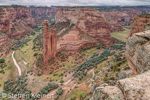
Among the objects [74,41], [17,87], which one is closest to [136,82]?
[17,87]

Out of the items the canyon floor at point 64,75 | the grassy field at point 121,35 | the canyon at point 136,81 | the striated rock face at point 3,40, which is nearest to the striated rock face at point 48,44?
the canyon floor at point 64,75

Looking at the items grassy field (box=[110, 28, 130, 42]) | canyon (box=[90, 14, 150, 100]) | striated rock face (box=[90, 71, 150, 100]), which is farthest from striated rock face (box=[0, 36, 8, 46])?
grassy field (box=[110, 28, 130, 42])

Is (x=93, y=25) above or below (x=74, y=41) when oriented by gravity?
above

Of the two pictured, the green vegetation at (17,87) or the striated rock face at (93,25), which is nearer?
the green vegetation at (17,87)

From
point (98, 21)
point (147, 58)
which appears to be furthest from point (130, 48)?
point (98, 21)

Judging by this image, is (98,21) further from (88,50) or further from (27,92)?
(27,92)

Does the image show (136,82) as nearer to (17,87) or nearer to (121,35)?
(17,87)

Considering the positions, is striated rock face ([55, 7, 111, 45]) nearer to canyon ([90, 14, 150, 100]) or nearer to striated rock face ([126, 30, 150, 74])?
striated rock face ([126, 30, 150, 74])

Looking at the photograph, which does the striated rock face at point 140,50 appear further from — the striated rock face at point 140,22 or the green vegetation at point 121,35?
the green vegetation at point 121,35
